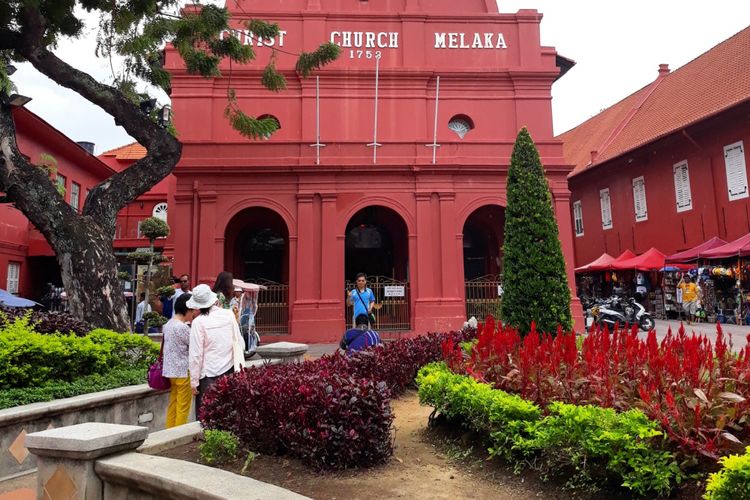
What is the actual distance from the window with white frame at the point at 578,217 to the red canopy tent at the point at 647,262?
248 inches

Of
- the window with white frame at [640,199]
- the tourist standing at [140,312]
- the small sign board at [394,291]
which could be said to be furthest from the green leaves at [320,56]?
the window with white frame at [640,199]

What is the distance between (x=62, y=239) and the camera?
7.84 m

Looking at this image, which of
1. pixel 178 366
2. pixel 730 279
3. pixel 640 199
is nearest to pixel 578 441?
pixel 178 366

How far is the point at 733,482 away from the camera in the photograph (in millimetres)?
2146

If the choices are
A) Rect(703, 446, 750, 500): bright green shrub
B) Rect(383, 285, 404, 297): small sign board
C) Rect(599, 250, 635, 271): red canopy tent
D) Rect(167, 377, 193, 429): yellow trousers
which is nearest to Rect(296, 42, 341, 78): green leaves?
Rect(383, 285, 404, 297): small sign board

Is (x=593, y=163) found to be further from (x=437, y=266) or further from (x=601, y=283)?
(x=437, y=266)

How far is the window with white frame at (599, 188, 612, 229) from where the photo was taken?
2209cm

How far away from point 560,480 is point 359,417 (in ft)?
4.17

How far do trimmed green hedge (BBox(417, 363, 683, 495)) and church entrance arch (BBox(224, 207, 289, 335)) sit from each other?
36.1ft

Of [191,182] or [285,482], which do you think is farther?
[191,182]

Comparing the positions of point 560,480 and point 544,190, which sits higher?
point 544,190

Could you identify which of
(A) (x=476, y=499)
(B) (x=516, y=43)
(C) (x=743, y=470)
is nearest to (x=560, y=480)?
(A) (x=476, y=499)

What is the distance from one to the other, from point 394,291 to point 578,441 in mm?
10864

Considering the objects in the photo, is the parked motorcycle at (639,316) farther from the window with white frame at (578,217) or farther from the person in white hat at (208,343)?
the person in white hat at (208,343)
